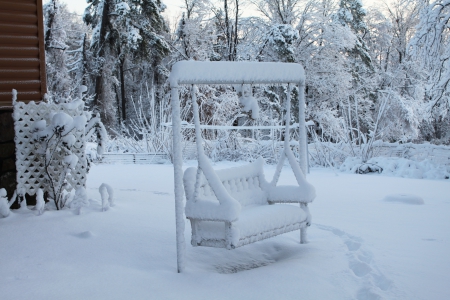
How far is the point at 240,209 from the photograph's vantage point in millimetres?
3053

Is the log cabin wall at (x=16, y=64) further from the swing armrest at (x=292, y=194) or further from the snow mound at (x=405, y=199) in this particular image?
the snow mound at (x=405, y=199)

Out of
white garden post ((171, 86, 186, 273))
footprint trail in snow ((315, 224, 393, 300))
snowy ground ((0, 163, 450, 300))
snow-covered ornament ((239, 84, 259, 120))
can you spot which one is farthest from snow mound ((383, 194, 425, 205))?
white garden post ((171, 86, 186, 273))

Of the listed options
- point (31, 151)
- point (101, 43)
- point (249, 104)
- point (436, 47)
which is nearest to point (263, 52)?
point (101, 43)

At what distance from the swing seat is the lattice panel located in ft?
7.08

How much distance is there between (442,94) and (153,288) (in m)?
8.11

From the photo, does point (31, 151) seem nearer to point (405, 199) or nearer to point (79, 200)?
point (79, 200)

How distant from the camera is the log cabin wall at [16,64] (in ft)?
16.2

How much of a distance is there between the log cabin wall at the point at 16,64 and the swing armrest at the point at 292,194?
3.02 meters

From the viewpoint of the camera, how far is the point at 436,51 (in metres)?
8.65

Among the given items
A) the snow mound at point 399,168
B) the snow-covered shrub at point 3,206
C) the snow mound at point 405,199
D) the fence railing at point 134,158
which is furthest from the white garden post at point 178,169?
the fence railing at point 134,158

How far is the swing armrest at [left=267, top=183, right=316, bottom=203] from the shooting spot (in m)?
3.77

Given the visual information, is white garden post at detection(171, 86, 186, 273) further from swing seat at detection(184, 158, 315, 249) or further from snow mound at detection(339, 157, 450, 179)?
snow mound at detection(339, 157, 450, 179)

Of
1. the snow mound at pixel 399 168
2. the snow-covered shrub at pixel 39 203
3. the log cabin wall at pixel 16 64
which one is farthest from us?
the snow mound at pixel 399 168

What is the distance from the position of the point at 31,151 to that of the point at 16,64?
1.08 m
